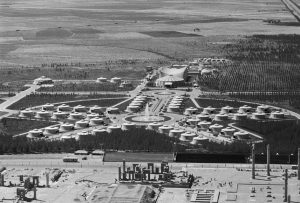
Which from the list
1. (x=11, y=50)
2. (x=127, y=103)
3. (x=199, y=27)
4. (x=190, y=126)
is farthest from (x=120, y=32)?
(x=190, y=126)

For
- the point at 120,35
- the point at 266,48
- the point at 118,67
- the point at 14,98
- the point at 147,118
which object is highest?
the point at 147,118

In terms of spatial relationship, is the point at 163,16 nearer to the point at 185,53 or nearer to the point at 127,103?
the point at 185,53

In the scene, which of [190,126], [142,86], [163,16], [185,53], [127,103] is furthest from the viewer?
[163,16]

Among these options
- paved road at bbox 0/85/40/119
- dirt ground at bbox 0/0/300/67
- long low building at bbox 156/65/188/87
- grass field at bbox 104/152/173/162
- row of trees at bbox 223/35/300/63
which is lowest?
dirt ground at bbox 0/0/300/67

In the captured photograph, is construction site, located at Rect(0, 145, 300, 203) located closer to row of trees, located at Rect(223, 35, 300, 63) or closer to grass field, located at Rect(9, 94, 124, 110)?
grass field, located at Rect(9, 94, 124, 110)

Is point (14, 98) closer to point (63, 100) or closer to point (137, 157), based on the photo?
point (63, 100)

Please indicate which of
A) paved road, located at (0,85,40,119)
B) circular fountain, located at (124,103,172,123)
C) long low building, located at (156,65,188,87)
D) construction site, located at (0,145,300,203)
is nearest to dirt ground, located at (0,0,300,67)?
long low building, located at (156,65,188,87)

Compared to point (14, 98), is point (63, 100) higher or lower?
higher

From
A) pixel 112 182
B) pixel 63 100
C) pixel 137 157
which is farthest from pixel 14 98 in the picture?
pixel 112 182

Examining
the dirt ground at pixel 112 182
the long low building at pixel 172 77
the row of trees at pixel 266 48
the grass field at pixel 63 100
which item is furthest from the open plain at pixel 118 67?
the long low building at pixel 172 77

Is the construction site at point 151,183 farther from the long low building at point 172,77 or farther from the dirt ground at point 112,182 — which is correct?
the long low building at point 172,77

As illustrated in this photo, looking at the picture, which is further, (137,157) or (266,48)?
(266,48)
